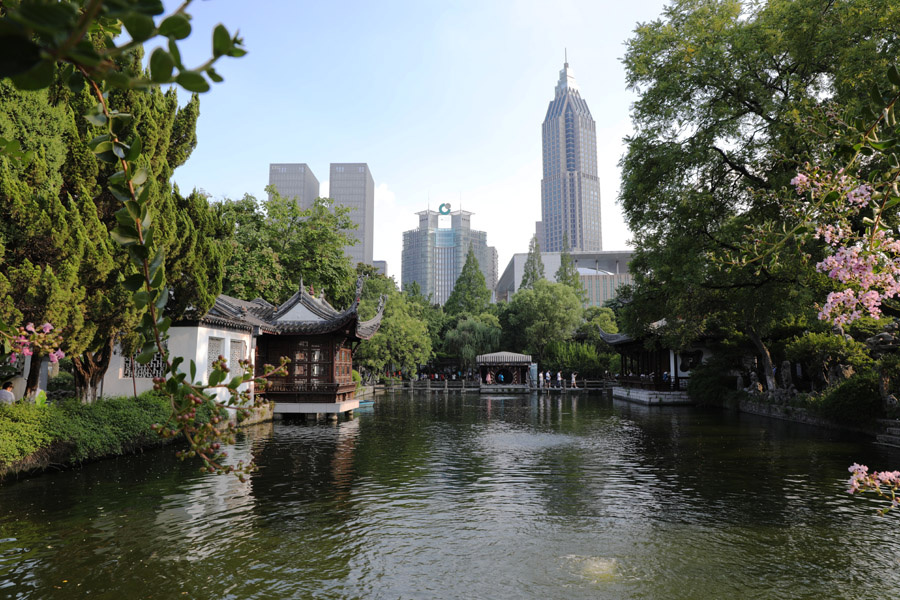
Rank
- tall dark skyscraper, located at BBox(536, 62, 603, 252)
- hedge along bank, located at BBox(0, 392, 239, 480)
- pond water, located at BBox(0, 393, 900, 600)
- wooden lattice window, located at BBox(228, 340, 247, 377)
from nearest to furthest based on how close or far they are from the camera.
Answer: pond water, located at BBox(0, 393, 900, 600)
hedge along bank, located at BBox(0, 392, 239, 480)
wooden lattice window, located at BBox(228, 340, 247, 377)
tall dark skyscraper, located at BBox(536, 62, 603, 252)

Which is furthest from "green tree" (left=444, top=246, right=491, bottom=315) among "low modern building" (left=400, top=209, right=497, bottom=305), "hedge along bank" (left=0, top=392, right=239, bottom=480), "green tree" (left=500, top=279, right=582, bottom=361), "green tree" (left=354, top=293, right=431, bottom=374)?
"low modern building" (left=400, top=209, right=497, bottom=305)

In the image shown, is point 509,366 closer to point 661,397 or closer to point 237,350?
point 661,397

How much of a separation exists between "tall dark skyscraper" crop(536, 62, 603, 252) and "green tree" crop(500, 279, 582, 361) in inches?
4338

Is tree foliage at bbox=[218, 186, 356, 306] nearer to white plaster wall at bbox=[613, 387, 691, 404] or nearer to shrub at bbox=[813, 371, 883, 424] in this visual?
white plaster wall at bbox=[613, 387, 691, 404]

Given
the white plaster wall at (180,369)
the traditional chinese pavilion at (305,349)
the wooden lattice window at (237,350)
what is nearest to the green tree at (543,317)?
the traditional chinese pavilion at (305,349)

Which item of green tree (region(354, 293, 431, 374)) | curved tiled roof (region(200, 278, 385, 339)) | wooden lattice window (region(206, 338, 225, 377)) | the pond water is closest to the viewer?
the pond water

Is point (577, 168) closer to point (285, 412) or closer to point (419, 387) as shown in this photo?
point (419, 387)

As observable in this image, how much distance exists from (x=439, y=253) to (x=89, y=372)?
4729 inches

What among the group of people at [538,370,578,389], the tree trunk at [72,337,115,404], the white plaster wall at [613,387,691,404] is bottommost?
the white plaster wall at [613,387,691,404]

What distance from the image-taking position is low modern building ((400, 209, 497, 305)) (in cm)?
12912

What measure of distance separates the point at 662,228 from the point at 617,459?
694cm

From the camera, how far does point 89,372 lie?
11219 mm

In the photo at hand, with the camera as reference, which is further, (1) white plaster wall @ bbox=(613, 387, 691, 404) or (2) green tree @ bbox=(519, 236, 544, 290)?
(2) green tree @ bbox=(519, 236, 544, 290)

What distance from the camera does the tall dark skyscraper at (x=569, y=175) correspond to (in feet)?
516
